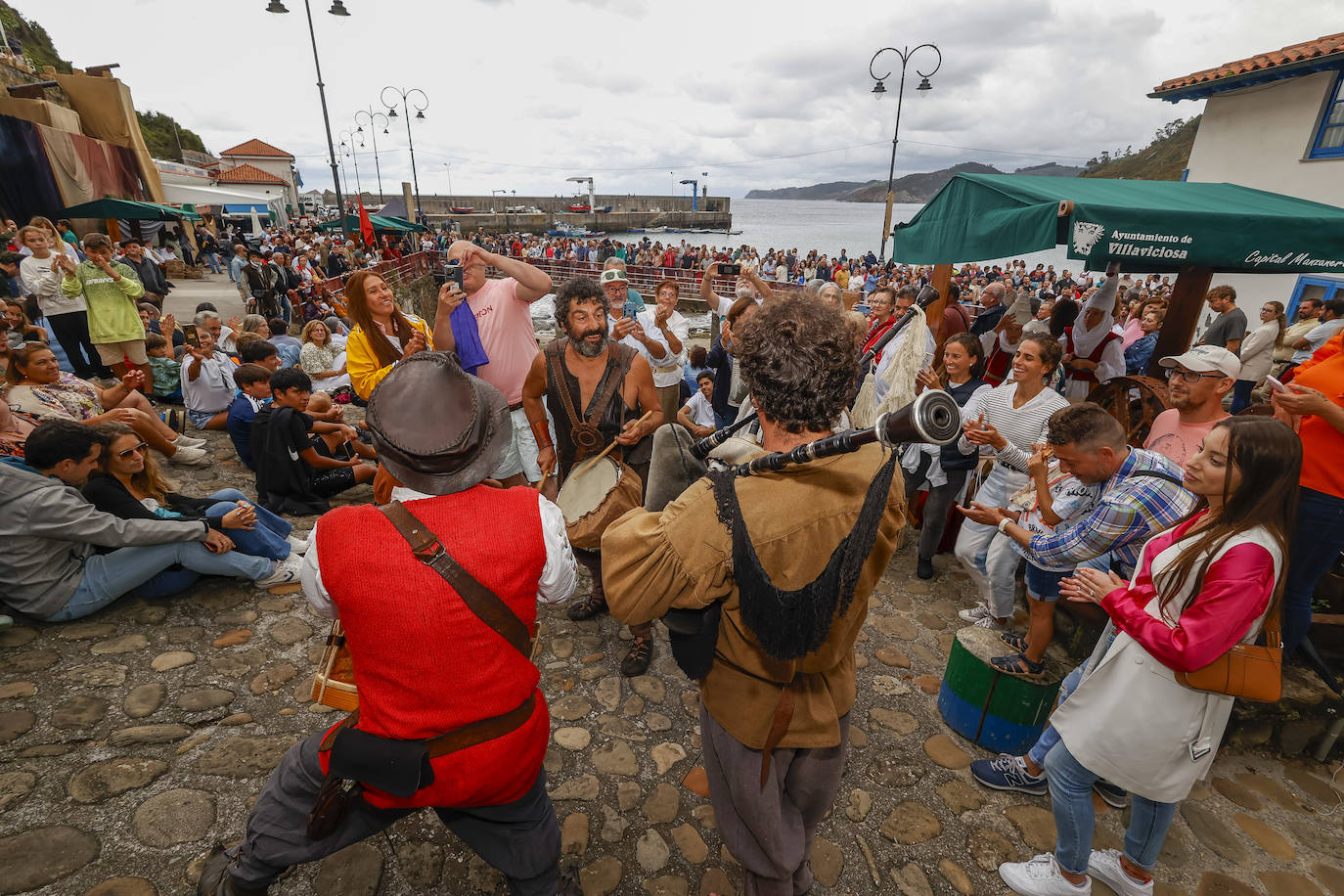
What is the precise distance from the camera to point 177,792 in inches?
100

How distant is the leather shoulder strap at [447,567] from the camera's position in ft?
4.75

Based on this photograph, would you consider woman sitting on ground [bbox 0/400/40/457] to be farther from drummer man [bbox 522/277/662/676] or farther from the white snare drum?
the white snare drum

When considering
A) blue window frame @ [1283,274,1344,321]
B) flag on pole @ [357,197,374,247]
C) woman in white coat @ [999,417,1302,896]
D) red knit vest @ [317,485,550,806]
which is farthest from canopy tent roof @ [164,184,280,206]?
blue window frame @ [1283,274,1344,321]

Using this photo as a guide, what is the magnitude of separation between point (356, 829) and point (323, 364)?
25.1 ft

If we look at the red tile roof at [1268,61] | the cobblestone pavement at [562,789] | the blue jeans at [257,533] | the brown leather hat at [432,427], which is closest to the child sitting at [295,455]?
the blue jeans at [257,533]

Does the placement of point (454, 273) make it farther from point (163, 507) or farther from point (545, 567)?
point (545, 567)

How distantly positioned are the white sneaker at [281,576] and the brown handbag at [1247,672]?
510 centimetres

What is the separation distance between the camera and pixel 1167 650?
6.30 ft

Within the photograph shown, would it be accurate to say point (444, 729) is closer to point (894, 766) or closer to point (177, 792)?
point (177, 792)

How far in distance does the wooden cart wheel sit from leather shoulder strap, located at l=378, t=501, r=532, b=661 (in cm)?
517

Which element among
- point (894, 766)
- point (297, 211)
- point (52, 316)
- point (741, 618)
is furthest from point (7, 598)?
point (297, 211)

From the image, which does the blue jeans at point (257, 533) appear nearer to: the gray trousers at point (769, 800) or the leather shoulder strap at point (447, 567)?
the leather shoulder strap at point (447, 567)

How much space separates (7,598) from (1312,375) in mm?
7905

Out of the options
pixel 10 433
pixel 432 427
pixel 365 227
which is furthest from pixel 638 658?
pixel 365 227
